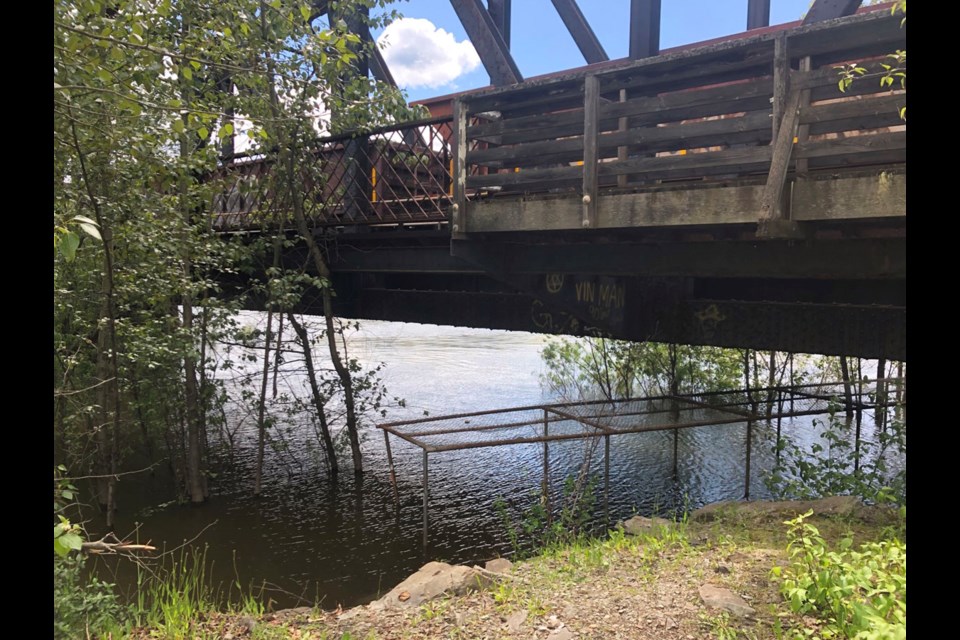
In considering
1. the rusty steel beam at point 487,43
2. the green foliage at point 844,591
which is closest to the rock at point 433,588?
the green foliage at point 844,591

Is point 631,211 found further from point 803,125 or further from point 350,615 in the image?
point 350,615

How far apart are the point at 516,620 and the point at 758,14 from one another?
32.7 ft

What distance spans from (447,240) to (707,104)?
3925 millimetres

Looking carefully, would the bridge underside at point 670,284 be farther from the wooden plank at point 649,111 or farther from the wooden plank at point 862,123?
the wooden plank at point 649,111

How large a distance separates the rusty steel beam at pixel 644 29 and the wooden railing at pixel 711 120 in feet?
7.02

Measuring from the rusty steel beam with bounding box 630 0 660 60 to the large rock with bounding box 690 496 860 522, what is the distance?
584 cm

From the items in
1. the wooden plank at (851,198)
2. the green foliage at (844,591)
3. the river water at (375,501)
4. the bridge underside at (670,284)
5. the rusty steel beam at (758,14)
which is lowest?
the river water at (375,501)

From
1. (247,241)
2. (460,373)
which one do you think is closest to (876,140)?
(247,241)

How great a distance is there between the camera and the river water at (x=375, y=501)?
8.03m

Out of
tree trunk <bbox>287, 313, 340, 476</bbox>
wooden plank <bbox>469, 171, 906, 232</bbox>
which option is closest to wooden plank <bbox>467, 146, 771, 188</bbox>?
wooden plank <bbox>469, 171, 906, 232</bbox>

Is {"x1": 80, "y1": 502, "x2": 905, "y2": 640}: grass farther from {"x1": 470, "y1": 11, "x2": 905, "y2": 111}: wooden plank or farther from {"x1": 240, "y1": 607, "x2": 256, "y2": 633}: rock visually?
{"x1": 470, "y1": 11, "x2": 905, "y2": 111}: wooden plank

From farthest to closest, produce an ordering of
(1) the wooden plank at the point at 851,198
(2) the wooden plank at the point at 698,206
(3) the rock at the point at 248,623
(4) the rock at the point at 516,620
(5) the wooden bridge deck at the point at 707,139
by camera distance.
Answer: (5) the wooden bridge deck at the point at 707,139 < (2) the wooden plank at the point at 698,206 < (1) the wooden plank at the point at 851,198 < (3) the rock at the point at 248,623 < (4) the rock at the point at 516,620

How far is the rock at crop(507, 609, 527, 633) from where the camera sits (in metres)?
4.22

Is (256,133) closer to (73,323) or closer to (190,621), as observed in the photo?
(190,621)
